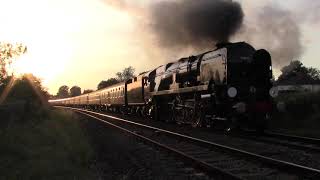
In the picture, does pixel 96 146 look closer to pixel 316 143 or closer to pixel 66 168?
pixel 66 168

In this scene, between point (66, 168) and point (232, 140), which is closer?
point (66, 168)

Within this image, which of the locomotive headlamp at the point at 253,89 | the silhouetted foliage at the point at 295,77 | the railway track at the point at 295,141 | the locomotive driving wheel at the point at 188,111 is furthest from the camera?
the silhouetted foliage at the point at 295,77

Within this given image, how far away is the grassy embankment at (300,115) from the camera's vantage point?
2339cm

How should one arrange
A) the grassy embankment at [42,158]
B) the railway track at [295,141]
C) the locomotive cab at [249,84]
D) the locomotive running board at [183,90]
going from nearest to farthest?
1. the grassy embankment at [42,158]
2. the railway track at [295,141]
3. the locomotive cab at [249,84]
4. the locomotive running board at [183,90]

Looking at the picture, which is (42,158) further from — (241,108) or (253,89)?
(253,89)

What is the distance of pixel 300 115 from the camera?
25.6 metres

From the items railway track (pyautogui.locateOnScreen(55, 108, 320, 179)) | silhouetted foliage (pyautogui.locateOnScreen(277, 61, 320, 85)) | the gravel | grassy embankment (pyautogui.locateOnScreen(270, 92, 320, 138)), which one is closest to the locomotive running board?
grassy embankment (pyautogui.locateOnScreen(270, 92, 320, 138))

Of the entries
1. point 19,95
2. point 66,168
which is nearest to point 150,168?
point 66,168

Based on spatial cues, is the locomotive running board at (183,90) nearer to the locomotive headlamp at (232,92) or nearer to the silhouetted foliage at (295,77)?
the locomotive headlamp at (232,92)

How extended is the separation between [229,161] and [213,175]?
6.68 feet

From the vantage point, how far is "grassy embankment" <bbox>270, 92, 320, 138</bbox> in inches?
921

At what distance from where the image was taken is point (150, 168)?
11352mm

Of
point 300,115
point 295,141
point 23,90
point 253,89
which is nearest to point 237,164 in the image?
point 295,141

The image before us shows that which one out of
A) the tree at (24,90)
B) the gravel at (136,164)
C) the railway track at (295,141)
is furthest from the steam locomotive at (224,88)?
the tree at (24,90)
